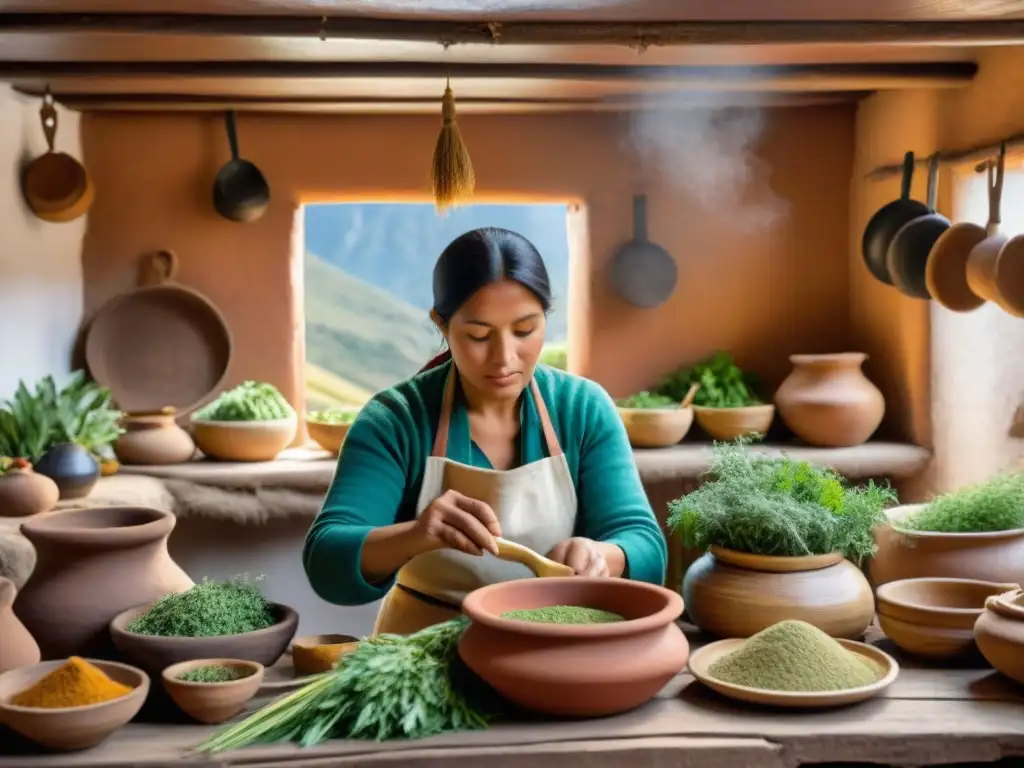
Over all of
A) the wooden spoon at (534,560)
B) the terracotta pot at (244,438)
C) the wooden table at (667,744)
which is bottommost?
the wooden table at (667,744)

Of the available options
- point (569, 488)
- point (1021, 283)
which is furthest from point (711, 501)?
point (1021, 283)

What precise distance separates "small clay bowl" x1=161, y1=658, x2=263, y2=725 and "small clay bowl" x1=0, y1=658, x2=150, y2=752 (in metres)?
0.05

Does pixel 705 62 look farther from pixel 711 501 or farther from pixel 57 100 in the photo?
pixel 57 100

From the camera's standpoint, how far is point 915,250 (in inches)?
160

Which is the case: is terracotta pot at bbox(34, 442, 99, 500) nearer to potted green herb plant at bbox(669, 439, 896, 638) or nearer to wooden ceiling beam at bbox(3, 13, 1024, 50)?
wooden ceiling beam at bbox(3, 13, 1024, 50)

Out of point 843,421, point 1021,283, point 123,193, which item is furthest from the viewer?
point 123,193

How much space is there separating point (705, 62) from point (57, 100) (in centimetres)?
289

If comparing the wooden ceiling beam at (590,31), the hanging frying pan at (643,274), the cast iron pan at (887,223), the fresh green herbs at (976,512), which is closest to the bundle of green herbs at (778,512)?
the fresh green herbs at (976,512)

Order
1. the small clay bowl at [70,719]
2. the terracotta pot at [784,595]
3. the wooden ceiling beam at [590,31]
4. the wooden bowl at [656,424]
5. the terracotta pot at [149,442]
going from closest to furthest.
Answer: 1. the small clay bowl at [70,719]
2. the terracotta pot at [784,595]
3. the wooden ceiling beam at [590,31]
4. the terracotta pot at [149,442]
5. the wooden bowl at [656,424]

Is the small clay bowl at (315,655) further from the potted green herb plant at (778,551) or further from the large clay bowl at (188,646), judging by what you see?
the potted green herb plant at (778,551)

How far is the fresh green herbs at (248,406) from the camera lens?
4750 millimetres

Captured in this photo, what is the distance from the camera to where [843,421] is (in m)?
4.70

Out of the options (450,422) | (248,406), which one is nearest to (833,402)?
(248,406)

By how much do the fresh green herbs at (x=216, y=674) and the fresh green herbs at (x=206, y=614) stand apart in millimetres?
77
